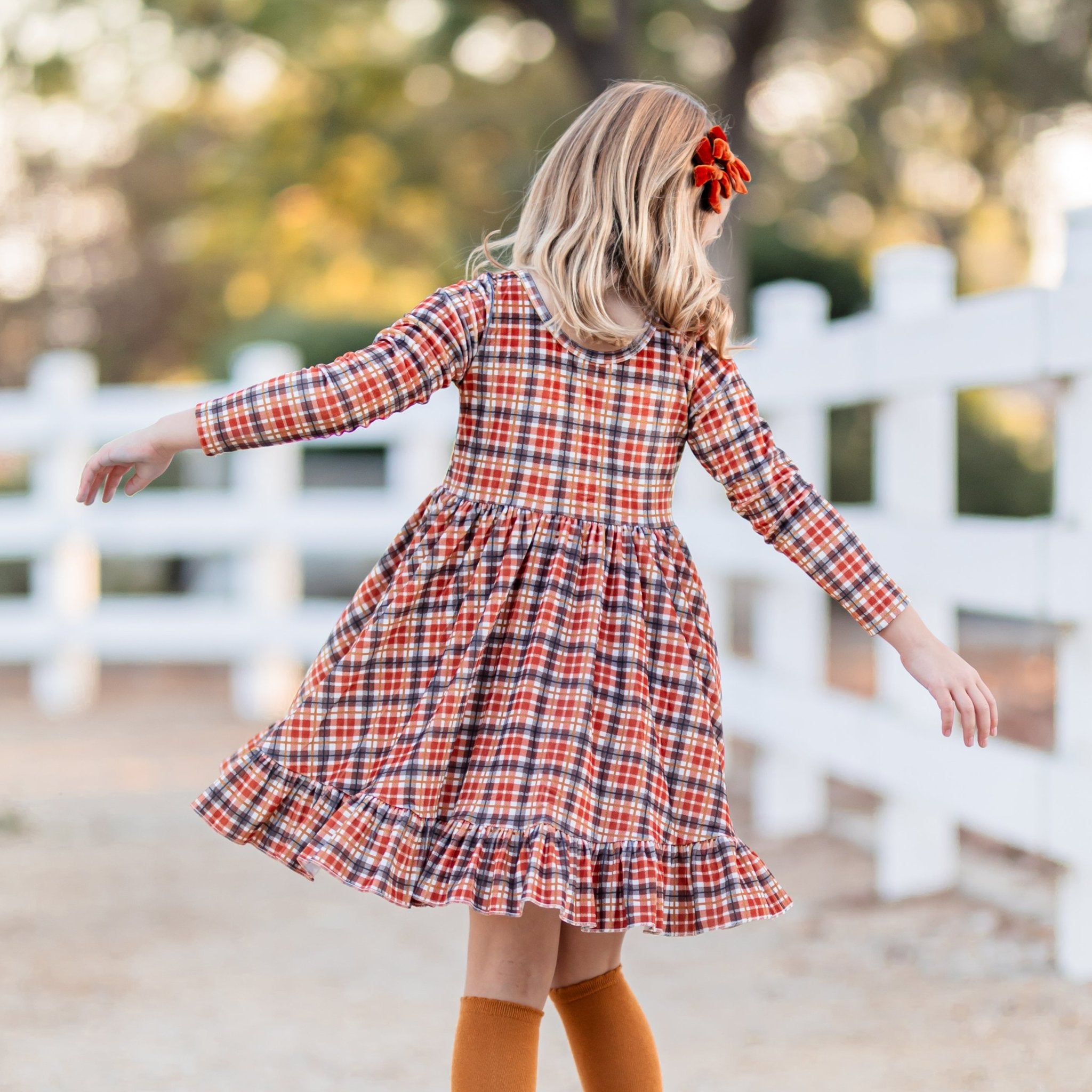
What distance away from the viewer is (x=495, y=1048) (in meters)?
1.82

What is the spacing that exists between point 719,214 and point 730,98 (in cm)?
466

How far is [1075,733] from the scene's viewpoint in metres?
2.97

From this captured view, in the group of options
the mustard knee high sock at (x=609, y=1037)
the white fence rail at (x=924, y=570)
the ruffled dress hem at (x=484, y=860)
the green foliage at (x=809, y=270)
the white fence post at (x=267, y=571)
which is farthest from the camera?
the green foliage at (x=809, y=270)

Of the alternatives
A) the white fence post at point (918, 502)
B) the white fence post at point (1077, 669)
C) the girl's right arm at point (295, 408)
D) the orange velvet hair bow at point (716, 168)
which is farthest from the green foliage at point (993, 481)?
the girl's right arm at point (295, 408)

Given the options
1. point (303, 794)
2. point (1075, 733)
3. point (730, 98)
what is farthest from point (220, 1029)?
point (730, 98)

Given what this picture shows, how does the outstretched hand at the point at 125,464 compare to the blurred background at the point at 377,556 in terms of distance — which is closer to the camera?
the outstretched hand at the point at 125,464

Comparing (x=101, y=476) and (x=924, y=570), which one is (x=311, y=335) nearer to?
(x=924, y=570)

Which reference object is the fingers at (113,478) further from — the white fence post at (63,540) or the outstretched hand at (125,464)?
the white fence post at (63,540)

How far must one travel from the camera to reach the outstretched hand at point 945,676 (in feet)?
6.09

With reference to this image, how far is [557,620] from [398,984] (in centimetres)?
157

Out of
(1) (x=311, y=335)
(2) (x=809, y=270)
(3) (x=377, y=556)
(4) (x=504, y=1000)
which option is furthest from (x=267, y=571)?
(4) (x=504, y=1000)

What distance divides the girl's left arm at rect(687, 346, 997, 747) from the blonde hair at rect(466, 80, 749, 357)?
3.2 inches

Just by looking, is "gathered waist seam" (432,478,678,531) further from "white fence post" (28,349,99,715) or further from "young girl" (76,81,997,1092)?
"white fence post" (28,349,99,715)

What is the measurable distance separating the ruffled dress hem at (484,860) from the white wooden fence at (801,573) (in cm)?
133
